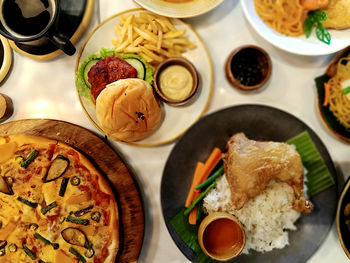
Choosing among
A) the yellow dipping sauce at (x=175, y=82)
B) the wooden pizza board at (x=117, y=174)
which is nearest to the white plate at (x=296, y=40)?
the yellow dipping sauce at (x=175, y=82)

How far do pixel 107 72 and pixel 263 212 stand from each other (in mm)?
1374

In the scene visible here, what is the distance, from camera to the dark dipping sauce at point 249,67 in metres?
2.19

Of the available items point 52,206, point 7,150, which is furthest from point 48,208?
point 7,150

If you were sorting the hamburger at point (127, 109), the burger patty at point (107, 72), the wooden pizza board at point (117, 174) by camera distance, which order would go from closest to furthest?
the hamburger at point (127, 109) → the burger patty at point (107, 72) → the wooden pizza board at point (117, 174)

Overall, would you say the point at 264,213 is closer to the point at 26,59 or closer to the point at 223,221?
the point at 223,221

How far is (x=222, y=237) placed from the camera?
2035 millimetres

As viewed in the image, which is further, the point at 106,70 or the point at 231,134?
the point at 231,134

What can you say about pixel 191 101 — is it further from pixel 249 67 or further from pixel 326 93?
pixel 326 93

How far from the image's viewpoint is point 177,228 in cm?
214

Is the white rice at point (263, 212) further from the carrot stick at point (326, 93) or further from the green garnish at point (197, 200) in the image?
the carrot stick at point (326, 93)

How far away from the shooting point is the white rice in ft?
6.99

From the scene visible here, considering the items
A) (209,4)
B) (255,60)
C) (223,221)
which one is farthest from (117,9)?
(223,221)

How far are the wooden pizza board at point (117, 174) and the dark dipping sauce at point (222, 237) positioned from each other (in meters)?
0.47

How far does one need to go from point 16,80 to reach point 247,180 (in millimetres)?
1712
